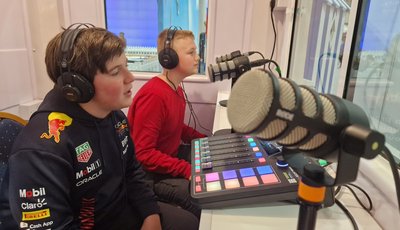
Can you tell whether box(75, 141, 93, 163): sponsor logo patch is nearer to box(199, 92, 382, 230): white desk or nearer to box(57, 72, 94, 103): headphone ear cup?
box(57, 72, 94, 103): headphone ear cup

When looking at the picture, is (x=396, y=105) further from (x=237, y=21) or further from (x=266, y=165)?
(x=237, y=21)

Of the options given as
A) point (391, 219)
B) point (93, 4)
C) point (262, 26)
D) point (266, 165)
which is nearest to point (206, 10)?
point (262, 26)

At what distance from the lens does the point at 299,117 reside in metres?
0.33

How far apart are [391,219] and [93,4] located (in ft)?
7.12

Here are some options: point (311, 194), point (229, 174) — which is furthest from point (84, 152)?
point (311, 194)

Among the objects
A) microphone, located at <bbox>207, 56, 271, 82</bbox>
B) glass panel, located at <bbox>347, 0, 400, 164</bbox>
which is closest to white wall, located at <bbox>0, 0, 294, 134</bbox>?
microphone, located at <bbox>207, 56, 271, 82</bbox>

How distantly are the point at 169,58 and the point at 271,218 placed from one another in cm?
98

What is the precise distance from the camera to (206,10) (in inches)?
80.7

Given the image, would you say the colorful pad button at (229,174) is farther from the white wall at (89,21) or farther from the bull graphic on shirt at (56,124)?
the white wall at (89,21)

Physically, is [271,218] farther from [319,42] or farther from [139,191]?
[319,42]

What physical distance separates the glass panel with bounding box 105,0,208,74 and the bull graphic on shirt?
1.38 meters

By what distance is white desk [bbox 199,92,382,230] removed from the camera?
1.89 feet

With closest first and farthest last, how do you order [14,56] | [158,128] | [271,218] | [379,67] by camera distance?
[271,218], [379,67], [158,128], [14,56]

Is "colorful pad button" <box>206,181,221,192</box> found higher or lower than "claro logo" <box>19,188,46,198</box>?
higher
